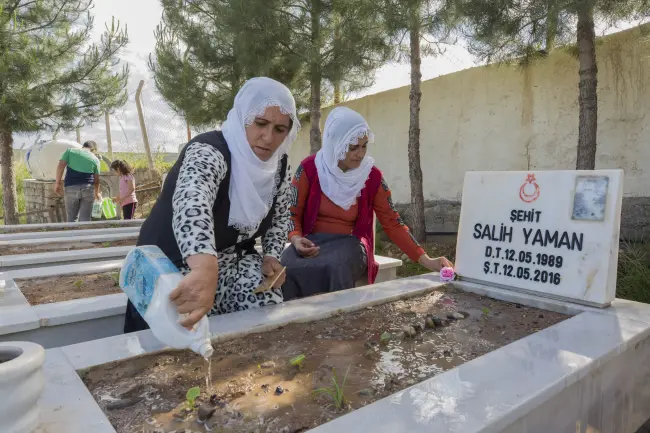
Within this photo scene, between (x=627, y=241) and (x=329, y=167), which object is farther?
(x=627, y=241)

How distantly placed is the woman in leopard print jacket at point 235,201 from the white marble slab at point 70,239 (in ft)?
8.61

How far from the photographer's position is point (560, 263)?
1.98 meters

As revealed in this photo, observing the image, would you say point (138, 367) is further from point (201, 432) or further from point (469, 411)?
point (469, 411)

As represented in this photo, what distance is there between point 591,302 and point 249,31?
5.27 meters

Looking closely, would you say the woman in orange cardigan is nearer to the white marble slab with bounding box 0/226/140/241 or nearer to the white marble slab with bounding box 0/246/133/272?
the white marble slab with bounding box 0/246/133/272

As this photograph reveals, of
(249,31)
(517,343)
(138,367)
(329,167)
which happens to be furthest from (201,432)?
(249,31)

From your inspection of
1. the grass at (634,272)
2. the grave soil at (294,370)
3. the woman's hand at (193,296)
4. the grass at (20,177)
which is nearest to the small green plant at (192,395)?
the grave soil at (294,370)

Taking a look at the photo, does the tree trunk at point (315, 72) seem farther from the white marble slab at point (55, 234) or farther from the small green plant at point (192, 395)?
the small green plant at point (192, 395)

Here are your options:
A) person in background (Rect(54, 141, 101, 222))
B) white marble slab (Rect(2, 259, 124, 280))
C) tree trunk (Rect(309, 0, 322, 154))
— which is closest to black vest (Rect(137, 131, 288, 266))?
white marble slab (Rect(2, 259, 124, 280))

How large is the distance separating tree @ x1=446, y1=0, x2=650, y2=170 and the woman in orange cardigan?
2138 millimetres

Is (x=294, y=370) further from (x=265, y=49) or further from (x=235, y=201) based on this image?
(x=265, y=49)

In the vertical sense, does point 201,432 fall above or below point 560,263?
below

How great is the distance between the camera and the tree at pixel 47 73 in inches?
256

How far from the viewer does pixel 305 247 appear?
7.91 ft
